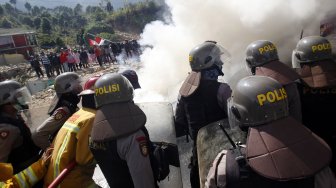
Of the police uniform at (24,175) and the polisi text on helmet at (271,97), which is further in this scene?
the police uniform at (24,175)

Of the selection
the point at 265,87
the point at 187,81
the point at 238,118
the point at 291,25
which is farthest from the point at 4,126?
the point at 291,25

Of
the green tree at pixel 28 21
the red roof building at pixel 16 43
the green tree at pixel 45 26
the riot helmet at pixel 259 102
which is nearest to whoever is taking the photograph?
the riot helmet at pixel 259 102

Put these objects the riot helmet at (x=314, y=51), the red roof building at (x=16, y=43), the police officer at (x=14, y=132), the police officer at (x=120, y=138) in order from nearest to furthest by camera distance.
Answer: the police officer at (x=120, y=138) < the police officer at (x=14, y=132) < the riot helmet at (x=314, y=51) < the red roof building at (x=16, y=43)

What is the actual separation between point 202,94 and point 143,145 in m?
1.00

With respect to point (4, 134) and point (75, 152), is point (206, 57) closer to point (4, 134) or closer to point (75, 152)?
point (75, 152)

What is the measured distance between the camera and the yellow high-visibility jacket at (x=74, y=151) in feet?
8.03

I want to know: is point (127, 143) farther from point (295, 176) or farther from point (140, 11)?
point (140, 11)

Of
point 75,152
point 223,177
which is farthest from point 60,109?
point 223,177

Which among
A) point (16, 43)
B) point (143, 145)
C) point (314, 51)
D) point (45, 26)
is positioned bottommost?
point (143, 145)

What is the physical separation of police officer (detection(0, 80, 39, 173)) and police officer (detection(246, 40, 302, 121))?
230 cm

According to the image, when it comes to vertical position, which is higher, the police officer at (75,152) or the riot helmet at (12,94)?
the riot helmet at (12,94)

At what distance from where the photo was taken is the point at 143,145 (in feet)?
7.38

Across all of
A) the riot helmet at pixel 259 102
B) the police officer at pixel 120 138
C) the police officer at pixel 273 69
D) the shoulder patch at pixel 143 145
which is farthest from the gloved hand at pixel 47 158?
the police officer at pixel 273 69

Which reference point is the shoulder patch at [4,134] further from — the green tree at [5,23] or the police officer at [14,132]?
the green tree at [5,23]
